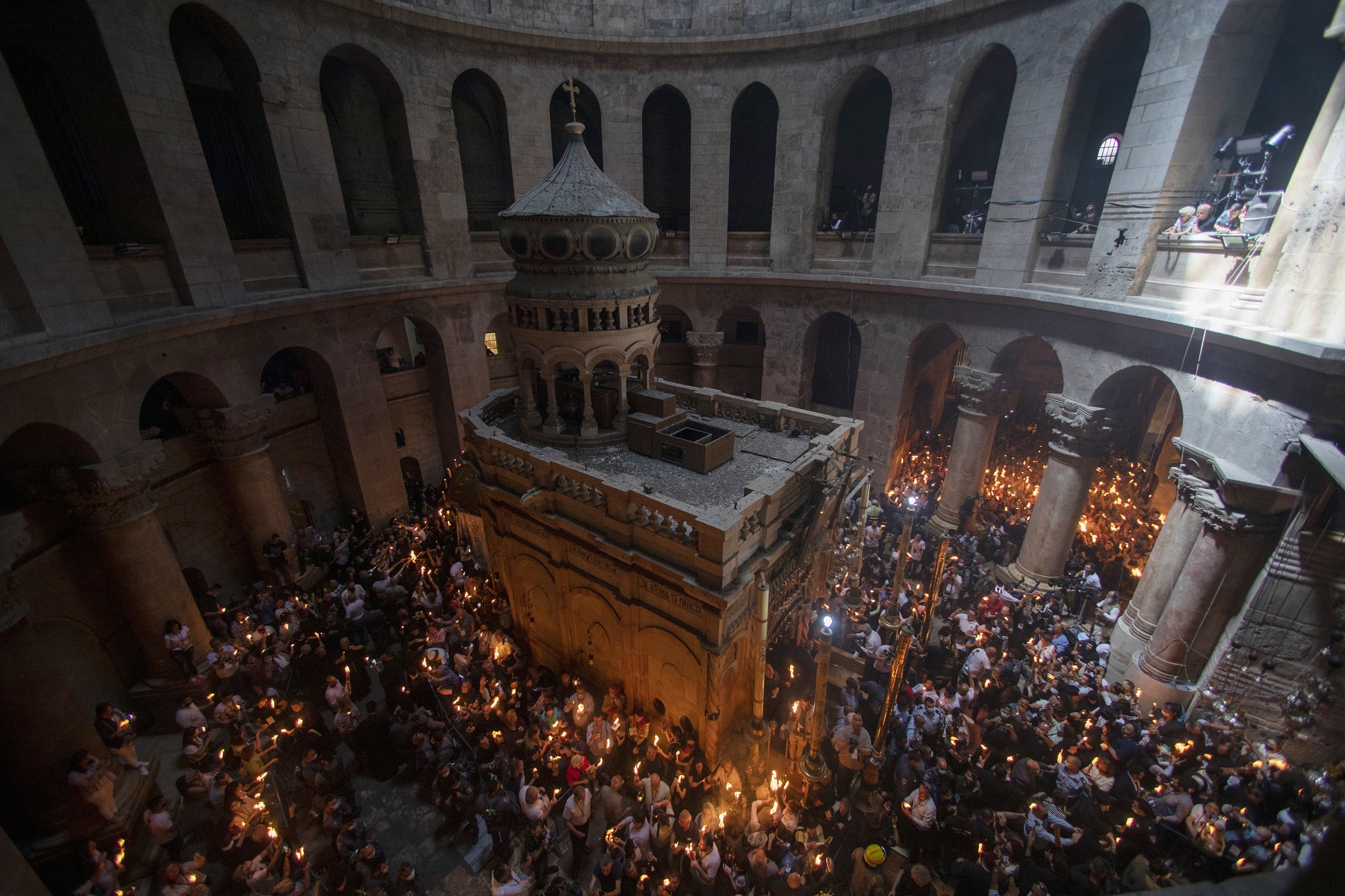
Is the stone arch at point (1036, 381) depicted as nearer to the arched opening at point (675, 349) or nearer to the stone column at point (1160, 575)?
the stone column at point (1160, 575)

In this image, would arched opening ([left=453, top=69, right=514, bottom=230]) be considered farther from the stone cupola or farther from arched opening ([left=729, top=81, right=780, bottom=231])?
arched opening ([left=729, top=81, right=780, bottom=231])

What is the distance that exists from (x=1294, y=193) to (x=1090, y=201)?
7810mm

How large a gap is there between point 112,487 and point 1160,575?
20106 mm

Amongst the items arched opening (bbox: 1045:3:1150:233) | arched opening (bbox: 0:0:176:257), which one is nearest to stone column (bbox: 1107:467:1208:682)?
arched opening (bbox: 1045:3:1150:233)

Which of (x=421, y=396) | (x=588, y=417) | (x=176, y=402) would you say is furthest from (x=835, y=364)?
(x=176, y=402)

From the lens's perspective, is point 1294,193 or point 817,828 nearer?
point 817,828

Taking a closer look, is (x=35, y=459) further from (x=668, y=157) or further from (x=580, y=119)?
(x=668, y=157)

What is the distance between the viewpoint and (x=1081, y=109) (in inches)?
534

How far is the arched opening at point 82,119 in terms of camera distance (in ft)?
34.7

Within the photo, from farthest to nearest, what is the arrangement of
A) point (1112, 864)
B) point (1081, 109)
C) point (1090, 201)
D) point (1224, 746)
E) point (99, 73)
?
point (1090, 201), point (1081, 109), point (99, 73), point (1224, 746), point (1112, 864)

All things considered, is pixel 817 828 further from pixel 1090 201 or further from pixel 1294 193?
pixel 1090 201

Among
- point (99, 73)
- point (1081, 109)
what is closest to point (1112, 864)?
point (1081, 109)

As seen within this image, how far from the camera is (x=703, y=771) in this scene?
9891mm

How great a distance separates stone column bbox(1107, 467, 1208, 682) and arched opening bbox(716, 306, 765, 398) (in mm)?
13931
